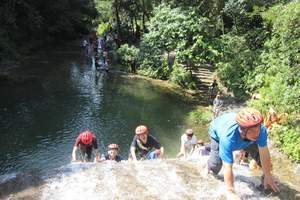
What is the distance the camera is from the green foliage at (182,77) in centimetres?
2503

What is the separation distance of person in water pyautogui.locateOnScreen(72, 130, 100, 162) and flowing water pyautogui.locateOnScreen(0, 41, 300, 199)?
1.16 metres

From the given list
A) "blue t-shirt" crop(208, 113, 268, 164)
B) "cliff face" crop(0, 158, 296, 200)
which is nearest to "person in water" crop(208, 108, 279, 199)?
"blue t-shirt" crop(208, 113, 268, 164)

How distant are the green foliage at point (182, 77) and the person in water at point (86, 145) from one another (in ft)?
47.1

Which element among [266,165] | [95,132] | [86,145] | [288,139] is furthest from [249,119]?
[95,132]

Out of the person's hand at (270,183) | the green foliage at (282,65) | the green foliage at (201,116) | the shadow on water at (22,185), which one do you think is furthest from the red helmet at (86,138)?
the green foliage at (201,116)

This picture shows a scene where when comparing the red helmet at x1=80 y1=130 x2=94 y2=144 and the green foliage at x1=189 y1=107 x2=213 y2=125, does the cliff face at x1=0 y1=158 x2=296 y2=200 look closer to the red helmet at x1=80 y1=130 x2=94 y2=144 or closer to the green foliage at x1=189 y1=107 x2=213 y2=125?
the red helmet at x1=80 y1=130 x2=94 y2=144

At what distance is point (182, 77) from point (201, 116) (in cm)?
543

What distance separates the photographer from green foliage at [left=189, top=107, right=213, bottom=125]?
19561mm

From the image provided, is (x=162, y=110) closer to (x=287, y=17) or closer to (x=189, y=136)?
(x=287, y=17)

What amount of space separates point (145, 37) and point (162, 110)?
7.09 m

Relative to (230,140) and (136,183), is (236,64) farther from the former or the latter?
(230,140)

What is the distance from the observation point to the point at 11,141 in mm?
16578

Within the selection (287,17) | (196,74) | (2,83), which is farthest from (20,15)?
(287,17)

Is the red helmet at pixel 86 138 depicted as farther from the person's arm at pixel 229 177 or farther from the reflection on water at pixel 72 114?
the person's arm at pixel 229 177
